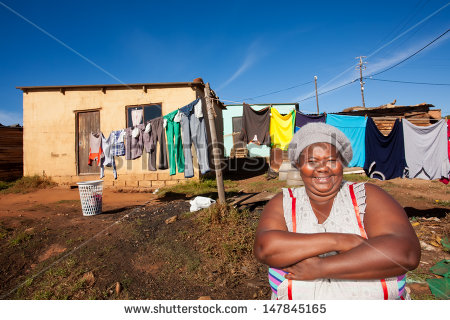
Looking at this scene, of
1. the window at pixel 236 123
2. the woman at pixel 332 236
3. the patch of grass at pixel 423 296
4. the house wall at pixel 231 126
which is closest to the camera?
the woman at pixel 332 236

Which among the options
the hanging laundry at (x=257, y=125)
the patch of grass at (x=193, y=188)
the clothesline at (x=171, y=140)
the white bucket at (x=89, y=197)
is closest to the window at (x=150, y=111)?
the patch of grass at (x=193, y=188)

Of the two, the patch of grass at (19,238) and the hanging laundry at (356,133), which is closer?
the patch of grass at (19,238)

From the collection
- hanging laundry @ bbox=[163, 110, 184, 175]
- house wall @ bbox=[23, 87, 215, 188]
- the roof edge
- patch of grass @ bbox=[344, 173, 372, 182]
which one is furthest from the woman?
patch of grass @ bbox=[344, 173, 372, 182]

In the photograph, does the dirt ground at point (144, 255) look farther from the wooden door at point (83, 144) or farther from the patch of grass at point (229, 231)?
the wooden door at point (83, 144)

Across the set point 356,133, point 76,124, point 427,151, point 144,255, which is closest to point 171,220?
point 144,255

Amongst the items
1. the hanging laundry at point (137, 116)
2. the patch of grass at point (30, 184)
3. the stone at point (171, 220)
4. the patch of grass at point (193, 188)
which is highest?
the hanging laundry at point (137, 116)

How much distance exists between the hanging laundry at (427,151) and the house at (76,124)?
777 cm

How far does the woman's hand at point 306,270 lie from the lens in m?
1.13

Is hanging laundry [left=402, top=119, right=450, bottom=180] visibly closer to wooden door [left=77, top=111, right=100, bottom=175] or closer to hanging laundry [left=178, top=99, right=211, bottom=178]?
hanging laundry [left=178, top=99, right=211, bottom=178]

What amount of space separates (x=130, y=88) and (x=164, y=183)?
4.47 m

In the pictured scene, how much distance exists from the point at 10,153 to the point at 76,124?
4747 millimetres

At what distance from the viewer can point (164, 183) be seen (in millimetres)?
10570

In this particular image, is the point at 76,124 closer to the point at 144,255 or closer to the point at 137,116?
the point at 137,116

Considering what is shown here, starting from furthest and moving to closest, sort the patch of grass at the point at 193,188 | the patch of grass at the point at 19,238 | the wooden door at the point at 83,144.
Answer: the wooden door at the point at 83,144
the patch of grass at the point at 193,188
the patch of grass at the point at 19,238
